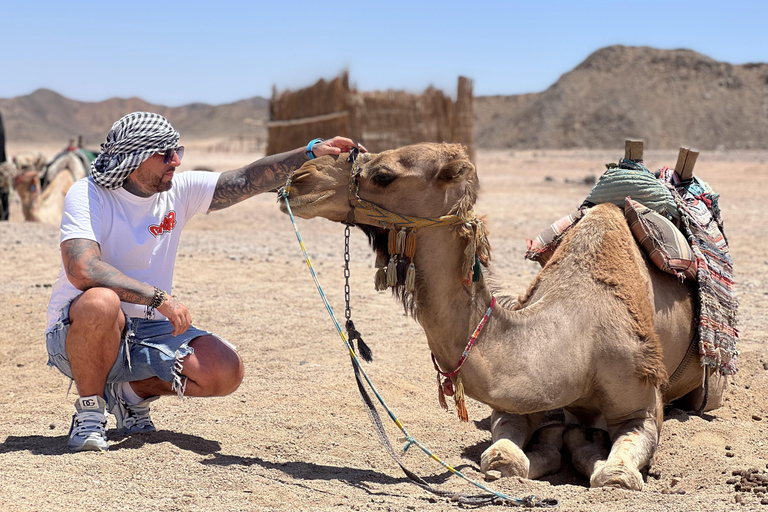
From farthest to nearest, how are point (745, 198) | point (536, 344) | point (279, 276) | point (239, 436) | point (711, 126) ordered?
1. point (711, 126)
2. point (745, 198)
3. point (279, 276)
4. point (239, 436)
5. point (536, 344)

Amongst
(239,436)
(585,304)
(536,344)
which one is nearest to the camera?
(536,344)

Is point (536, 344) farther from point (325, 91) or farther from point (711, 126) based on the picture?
point (711, 126)

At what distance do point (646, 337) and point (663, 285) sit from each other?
1.90 ft

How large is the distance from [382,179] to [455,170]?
32 centimetres

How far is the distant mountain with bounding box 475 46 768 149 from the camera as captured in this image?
82750 mm

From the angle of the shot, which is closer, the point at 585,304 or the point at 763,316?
the point at 585,304

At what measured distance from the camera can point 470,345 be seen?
Answer: 3553 mm

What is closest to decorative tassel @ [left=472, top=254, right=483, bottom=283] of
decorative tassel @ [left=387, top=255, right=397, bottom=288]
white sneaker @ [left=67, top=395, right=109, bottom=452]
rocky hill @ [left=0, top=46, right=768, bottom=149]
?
decorative tassel @ [left=387, top=255, right=397, bottom=288]

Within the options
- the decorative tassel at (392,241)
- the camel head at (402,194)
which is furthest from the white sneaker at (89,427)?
the decorative tassel at (392,241)

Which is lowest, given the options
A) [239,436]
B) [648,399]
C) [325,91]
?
[239,436]

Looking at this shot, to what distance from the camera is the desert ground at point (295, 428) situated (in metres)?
3.48

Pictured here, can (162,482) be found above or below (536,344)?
below

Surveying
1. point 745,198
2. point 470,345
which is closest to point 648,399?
point 470,345

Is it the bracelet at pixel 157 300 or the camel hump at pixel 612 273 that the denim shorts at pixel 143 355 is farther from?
the camel hump at pixel 612 273
